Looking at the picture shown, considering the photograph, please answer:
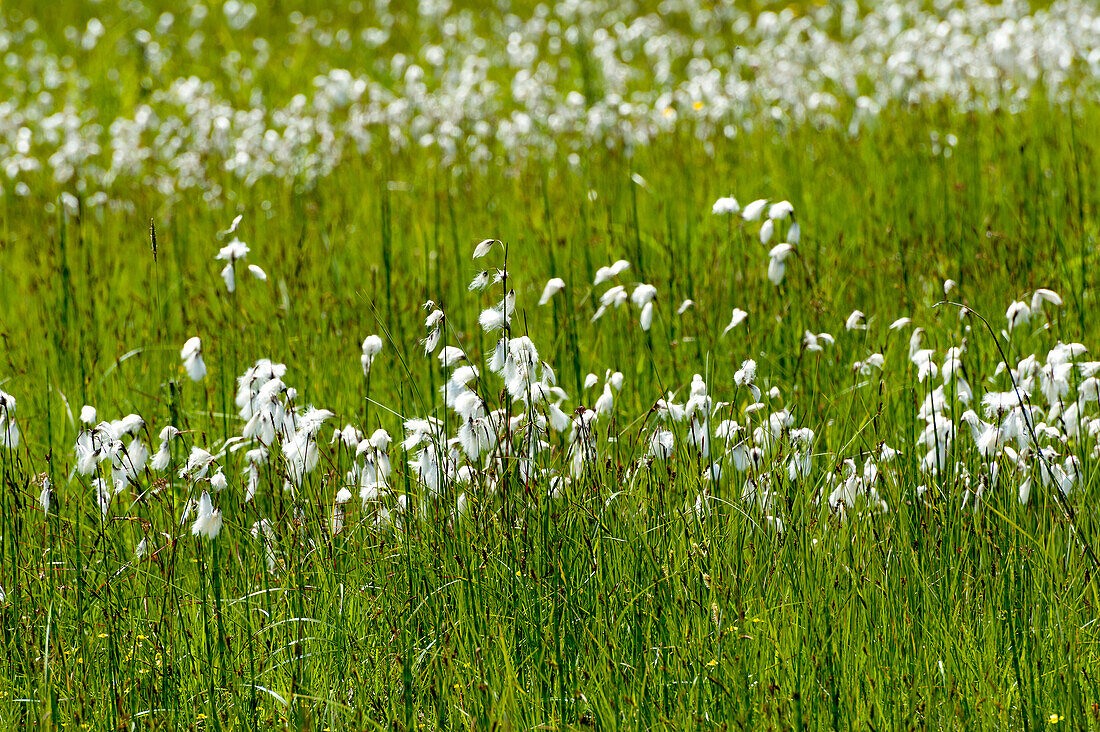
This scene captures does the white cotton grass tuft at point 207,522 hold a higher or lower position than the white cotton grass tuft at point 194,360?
lower

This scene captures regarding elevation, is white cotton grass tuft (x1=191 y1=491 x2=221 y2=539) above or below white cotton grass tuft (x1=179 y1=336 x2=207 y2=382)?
below

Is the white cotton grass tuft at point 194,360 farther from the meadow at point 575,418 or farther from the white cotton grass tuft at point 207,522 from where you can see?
the white cotton grass tuft at point 207,522

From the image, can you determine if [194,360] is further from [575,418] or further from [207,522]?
[575,418]

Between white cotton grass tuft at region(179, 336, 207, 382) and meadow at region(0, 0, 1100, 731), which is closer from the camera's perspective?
meadow at region(0, 0, 1100, 731)

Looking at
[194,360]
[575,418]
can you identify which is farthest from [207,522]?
[575,418]

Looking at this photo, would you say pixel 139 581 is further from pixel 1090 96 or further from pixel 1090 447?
pixel 1090 96

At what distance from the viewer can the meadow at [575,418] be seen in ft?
8.39

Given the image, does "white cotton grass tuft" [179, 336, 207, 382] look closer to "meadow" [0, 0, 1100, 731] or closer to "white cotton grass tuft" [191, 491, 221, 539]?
"meadow" [0, 0, 1100, 731]

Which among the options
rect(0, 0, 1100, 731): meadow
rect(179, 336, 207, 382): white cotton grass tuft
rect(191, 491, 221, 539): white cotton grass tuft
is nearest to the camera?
rect(0, 0, 1100, 731): meadow

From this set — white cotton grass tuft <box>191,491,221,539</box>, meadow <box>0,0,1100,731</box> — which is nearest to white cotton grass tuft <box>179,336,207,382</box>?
meadow <box>0,0,1100,731</box>

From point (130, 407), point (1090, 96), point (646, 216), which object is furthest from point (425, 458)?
point (1090, 96)

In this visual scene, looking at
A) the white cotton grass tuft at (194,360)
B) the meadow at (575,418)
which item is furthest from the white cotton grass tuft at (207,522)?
the white cotton grass tuft at (194,360)

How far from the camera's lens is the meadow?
256cm

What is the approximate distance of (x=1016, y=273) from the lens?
15.5ft
